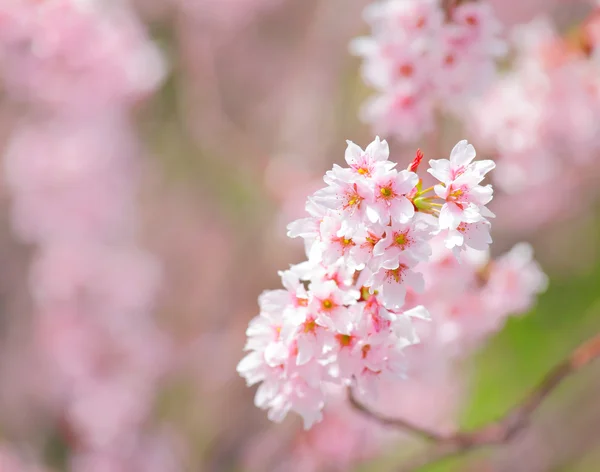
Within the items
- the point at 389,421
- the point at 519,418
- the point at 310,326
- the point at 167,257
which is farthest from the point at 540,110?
the point at 167,257

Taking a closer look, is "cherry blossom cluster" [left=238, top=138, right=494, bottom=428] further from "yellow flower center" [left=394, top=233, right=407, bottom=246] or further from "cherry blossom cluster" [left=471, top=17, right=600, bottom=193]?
"cherry blossom cluster" [left=471, top=17, right=600, bottom=193]

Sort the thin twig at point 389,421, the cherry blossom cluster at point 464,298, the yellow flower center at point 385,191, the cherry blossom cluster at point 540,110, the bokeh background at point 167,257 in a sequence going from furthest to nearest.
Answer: the bokeh background at point 167,257
the cherry blossom cluster at point 540,110
the cherry blossom cluster at point 464,298
the thin twig at point 389,421
the yellow flower center at point 385,191

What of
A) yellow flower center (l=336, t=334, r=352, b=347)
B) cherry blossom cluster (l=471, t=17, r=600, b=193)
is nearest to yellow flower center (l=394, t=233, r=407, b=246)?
yellow flower center (l=336, t=334, r=352, b=347)

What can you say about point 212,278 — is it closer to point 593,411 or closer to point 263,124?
point 263,124

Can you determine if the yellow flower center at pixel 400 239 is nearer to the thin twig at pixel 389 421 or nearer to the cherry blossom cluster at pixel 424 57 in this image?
the thin twig at pixel 389 421

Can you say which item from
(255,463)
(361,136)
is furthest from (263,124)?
(255,463)

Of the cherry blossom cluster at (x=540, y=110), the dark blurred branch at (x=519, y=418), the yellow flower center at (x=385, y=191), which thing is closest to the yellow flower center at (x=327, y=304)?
the yellow flower center at (x=385, y=191)
